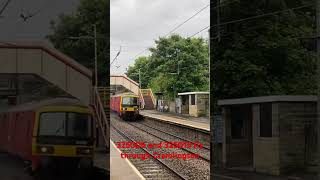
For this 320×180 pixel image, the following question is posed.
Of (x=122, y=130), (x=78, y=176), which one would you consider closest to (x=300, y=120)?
(x=122, y=130)

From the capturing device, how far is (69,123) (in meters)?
4.34

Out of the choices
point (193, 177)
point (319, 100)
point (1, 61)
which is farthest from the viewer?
point (193, 177)

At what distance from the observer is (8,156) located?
440 cm

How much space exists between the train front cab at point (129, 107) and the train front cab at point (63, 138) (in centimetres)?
37

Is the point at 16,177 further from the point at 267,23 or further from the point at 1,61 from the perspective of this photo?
the point at 267,23

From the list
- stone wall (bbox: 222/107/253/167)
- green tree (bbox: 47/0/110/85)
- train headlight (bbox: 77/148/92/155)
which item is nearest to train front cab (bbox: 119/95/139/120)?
green tree (bbox: 47/0/110/85)

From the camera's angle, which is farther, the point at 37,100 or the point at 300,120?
the point at 300,120

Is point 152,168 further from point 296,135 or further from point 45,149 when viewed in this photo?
point 296,135

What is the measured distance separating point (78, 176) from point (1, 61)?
1.15 meters

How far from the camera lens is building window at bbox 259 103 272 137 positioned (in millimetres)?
4746

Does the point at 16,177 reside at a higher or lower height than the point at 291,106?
lower

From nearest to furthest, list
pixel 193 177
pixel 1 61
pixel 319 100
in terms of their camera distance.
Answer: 1. pixel 1 61
2. pixel 319 100
3. pixel 193 177

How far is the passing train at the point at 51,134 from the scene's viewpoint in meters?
4.26

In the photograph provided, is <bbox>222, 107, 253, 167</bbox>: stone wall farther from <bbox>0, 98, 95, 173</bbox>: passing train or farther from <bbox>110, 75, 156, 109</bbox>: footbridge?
<bbox>0, 98, 95, 173</bbox>: passing train
